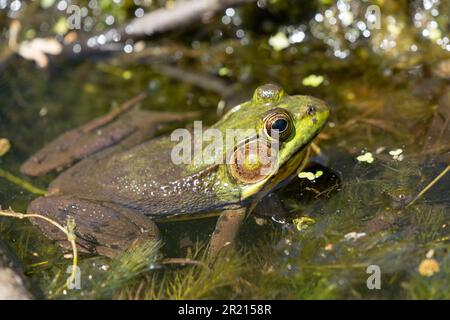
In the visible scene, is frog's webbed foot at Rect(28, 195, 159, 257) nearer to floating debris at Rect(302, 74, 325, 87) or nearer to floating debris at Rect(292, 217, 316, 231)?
floating debris at Rect(292, 217, 316, 231)

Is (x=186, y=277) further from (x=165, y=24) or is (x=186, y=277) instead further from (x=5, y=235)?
(x=165, y=24)

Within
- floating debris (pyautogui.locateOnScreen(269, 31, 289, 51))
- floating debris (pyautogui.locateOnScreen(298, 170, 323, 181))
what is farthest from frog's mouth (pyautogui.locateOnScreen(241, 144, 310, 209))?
floating debris (pyautogui.locateOnScreen(269, 31, 289, 51))

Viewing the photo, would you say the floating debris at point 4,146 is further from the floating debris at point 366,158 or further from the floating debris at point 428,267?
the floating debris at point 428,267

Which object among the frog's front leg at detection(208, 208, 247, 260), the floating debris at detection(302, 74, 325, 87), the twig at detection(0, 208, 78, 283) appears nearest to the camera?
the twig at detection(0, 208, 78, 283)

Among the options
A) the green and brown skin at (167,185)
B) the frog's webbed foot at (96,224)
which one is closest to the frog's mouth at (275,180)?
the green and brown skin at (167,185)

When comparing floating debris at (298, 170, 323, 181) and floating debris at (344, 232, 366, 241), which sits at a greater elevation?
floating debris at (298, 170, 323, 181)

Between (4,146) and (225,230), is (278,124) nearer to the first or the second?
(225,230)

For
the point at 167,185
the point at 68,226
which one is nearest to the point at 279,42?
the point at 167,185
